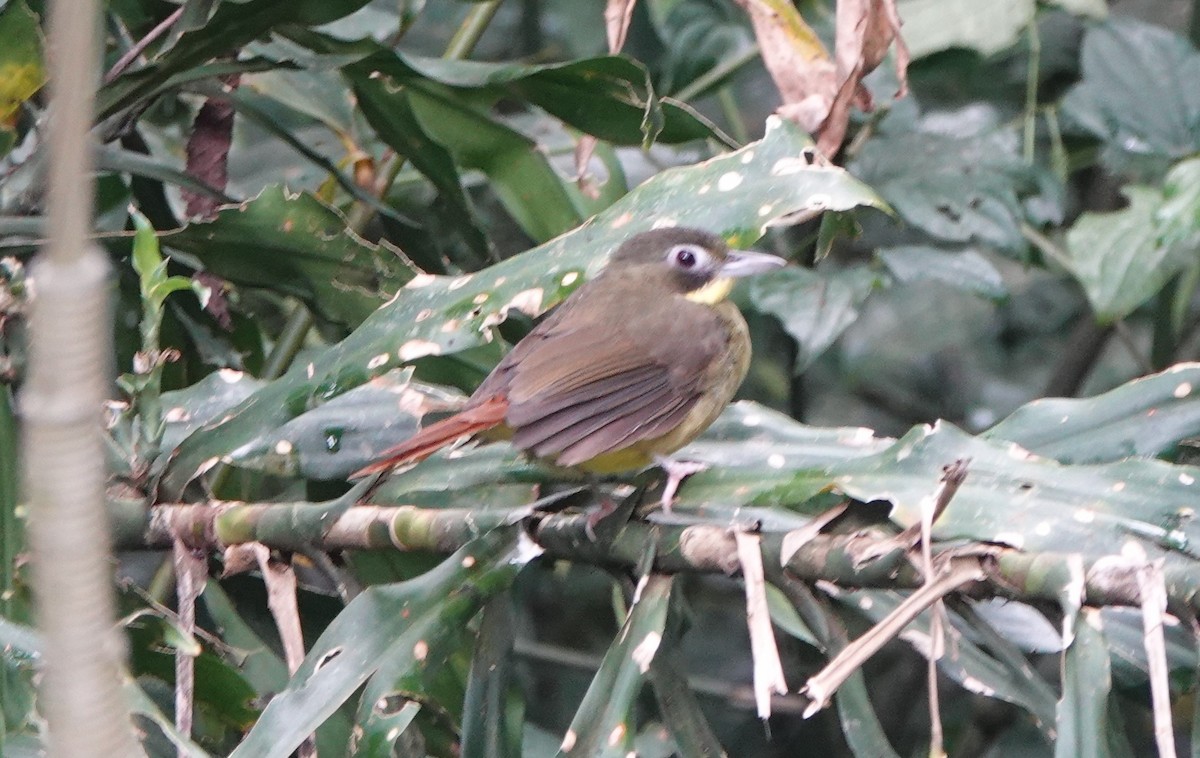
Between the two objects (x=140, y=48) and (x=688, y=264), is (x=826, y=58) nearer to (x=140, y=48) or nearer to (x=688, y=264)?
(x=688, y=264)

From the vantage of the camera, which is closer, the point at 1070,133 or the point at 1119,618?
the point at 1119,618

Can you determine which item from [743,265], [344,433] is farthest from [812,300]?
[344,433]

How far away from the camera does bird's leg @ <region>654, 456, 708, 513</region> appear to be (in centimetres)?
142

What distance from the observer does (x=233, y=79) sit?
2.04 meters

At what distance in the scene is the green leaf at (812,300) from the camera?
2.27 metres

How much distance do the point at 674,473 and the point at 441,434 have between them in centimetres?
28

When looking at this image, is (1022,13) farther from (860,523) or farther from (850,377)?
(860,523)

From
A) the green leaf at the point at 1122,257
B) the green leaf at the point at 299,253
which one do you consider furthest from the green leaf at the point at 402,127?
the green leaf at the point at 1122,257

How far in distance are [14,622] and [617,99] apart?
1041 millimetres

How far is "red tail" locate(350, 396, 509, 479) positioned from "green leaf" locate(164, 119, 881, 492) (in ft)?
0.28

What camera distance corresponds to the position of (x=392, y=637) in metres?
1.34

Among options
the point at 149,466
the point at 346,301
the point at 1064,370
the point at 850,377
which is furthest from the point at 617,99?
the point at 1064,370

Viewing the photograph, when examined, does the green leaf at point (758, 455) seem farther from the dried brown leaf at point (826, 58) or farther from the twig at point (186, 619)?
the twig at point (186, 619)

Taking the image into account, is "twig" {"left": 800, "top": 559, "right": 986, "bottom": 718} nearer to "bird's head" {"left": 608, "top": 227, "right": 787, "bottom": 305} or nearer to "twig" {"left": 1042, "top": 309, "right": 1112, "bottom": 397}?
"bird's head" {"left": 608, "top": 227, "right": 787, "bottom": 305}
